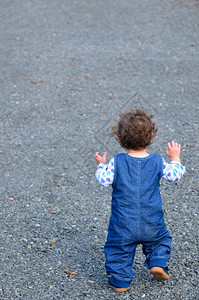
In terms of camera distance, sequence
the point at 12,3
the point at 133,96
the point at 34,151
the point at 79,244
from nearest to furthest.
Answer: the point at 79,244 < the point at 34,151 < the point at 133,96 < the point at 12,3

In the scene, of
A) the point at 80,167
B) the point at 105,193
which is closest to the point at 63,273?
the point at 105,193

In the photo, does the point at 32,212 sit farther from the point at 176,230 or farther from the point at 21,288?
the point at 176,230

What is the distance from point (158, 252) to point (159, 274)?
14 cm

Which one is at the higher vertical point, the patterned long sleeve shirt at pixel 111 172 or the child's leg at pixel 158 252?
the patterned long sleeve shirt at pixel 111 172

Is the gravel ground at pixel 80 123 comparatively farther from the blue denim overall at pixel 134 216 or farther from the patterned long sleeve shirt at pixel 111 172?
the patterned long sleeve shirt at pixel 111 172

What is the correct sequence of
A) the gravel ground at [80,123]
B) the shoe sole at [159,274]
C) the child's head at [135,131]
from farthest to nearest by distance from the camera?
1. the gravel ground at [80,123]
2. the shoe sole at [159,274]
3. the child's head at [135,131]

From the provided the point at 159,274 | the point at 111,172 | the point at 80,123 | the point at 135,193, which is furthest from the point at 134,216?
the point at 80,123

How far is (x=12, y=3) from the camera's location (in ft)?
31.0

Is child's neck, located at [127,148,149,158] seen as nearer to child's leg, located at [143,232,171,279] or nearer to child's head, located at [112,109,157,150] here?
child's head, located at [112,109,157,150]

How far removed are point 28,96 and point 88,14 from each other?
3.51 metres

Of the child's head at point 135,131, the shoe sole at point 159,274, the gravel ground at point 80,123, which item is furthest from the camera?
the gravel ground at point 80,123

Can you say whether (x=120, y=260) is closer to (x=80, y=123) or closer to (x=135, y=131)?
(x=135, y=131)

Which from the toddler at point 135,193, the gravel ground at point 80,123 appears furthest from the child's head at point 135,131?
the gravel ground at point 80,123

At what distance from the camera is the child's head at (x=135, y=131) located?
102 inches
